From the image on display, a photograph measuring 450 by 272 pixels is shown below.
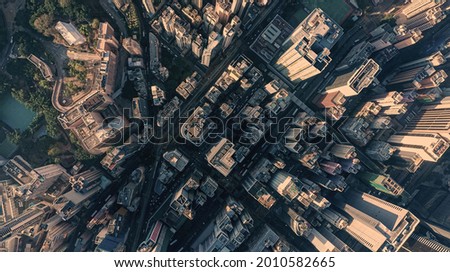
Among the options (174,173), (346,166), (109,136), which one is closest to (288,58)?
(346,166)

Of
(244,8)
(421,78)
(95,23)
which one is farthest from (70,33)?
(421,78)

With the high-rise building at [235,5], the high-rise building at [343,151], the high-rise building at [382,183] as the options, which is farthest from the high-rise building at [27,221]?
the high-rise building at [382,183]

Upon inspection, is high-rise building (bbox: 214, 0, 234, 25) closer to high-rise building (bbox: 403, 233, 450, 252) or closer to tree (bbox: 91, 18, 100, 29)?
tree (bbox: 91, 18, 100, 29)

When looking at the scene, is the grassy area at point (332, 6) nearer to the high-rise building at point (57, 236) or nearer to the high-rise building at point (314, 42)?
the high-rise building at point (314, 42)

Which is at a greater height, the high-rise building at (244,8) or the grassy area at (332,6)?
the grassy area at (332,6)

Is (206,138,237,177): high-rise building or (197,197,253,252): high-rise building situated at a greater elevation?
(206,138,237,177): high-rise building

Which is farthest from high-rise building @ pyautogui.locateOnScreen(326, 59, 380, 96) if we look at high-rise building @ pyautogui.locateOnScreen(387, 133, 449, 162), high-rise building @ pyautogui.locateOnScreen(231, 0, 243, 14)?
high-rise building @ pyautogui.locateOnScreen(231, 0, 243, 14)

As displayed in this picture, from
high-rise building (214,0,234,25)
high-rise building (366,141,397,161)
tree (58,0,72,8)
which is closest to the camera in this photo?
high-rise building (214,0,234,25)
